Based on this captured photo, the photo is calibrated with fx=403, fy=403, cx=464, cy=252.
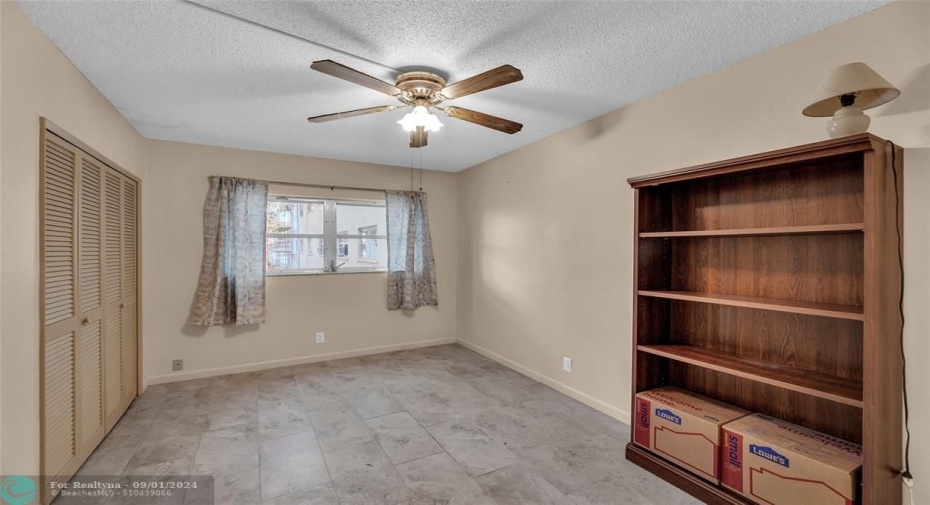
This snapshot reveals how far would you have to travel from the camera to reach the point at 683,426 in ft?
7.27

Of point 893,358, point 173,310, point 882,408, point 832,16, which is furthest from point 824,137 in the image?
point 173,310

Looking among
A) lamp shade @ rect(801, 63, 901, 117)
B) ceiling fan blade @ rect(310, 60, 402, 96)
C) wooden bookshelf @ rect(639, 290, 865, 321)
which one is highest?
ceiling fan blade @ rect(310, 60, 402, 96)

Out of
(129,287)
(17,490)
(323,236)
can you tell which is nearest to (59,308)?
(17,490)

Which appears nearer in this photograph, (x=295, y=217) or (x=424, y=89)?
(x=424, y=89)

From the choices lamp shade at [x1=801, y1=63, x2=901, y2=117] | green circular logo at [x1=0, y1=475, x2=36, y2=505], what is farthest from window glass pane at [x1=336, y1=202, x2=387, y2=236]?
lamp shade at [x1=801, y1=63, x2=901, y2=117]

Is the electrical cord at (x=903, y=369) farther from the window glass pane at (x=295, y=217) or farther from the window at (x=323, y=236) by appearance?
the window glass pane at (x=295, y=217)

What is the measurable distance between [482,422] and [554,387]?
0.99 metres

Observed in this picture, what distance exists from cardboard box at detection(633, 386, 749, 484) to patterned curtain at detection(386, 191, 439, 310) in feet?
10.0

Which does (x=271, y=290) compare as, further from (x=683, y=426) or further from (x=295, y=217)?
(x=683, y=426)

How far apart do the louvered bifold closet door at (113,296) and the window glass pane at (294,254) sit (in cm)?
137

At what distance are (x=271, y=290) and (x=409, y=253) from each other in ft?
5.20

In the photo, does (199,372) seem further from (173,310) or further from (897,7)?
(897,7)

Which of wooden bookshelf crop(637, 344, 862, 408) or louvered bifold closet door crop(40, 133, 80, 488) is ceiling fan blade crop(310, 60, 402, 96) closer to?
louvered bifold closet door crop(40, 133, 80, 488)

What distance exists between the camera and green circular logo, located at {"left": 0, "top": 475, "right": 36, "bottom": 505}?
1.62 metres
